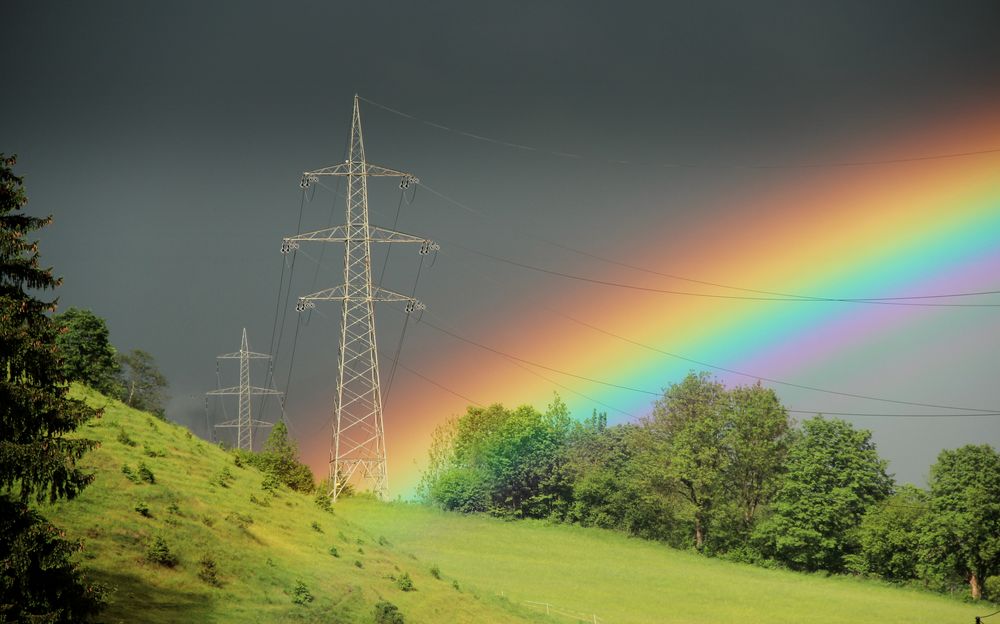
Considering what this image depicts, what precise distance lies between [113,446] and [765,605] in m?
59.6

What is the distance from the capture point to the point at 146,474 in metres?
49.3

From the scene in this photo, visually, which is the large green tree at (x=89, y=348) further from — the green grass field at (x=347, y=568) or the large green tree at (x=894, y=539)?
the large green tree at (x=894, y=539)

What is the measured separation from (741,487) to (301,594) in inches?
3546

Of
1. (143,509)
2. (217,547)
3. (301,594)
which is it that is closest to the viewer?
(143,509)

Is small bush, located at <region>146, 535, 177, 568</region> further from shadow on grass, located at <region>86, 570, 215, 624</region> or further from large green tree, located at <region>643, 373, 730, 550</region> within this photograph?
large green tree, located at <region>643, 373, 730, 550</region>

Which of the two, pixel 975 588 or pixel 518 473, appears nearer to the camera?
pixel 975 588

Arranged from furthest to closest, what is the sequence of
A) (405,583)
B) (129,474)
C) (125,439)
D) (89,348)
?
(89,348), (405,583), (125,439), (129,474)

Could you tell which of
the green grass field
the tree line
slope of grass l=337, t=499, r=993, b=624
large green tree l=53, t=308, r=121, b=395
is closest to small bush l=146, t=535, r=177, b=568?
the green grass field

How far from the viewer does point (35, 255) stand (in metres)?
27.5

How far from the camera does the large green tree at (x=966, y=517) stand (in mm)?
88250

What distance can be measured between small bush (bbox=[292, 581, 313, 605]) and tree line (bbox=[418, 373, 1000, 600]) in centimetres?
7296

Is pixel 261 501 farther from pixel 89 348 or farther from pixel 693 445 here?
pixel 693 445

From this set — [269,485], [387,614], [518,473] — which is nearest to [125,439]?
[269,485]

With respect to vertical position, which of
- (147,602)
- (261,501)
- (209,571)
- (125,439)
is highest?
(125,439)
